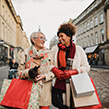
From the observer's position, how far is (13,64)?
7.41 metres

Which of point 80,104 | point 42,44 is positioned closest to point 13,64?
point 42,44

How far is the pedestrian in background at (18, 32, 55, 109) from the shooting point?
1.90 m

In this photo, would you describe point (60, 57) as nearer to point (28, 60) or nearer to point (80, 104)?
point (28, 60)

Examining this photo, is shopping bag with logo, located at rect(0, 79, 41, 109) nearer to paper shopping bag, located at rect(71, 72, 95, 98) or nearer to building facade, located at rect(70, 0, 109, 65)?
paper shopping bag, located at rect(71, 72, 95, 98)

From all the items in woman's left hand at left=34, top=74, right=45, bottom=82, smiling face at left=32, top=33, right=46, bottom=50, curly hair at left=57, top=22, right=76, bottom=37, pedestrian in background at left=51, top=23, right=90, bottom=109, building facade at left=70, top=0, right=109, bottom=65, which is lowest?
woman's left hand at left=34, top=74, right=45, bottom=82

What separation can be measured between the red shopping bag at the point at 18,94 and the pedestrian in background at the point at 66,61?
0.43 meters

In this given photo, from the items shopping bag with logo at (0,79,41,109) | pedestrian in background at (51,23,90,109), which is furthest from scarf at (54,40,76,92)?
shopping bag with logo at (0,79,41,109)

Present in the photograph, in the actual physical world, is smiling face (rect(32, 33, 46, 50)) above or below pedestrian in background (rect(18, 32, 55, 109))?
above

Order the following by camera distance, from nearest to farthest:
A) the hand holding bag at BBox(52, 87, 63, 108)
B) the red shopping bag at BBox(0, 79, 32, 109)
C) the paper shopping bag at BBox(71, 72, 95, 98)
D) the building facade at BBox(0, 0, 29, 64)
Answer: the paper shopping bag at BBox(71, 72, 95, 98) < the red shopping bag at BBox(0, 79, 32, 109) < the hand holding bag at BBox(52, 87, 63, 108) < the building facade at BBox(0, 0, 29, 64)

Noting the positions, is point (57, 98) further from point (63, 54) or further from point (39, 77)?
point (63, 54)

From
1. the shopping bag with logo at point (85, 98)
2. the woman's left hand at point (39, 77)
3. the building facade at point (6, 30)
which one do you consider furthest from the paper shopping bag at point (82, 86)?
the building facade at point (6, 30)

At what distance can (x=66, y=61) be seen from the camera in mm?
2014

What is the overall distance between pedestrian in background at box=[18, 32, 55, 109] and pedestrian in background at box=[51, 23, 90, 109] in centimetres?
14

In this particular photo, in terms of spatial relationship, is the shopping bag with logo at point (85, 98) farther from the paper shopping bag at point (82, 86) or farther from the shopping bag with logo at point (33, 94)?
the shopping bag with logo at point (33, 94)
